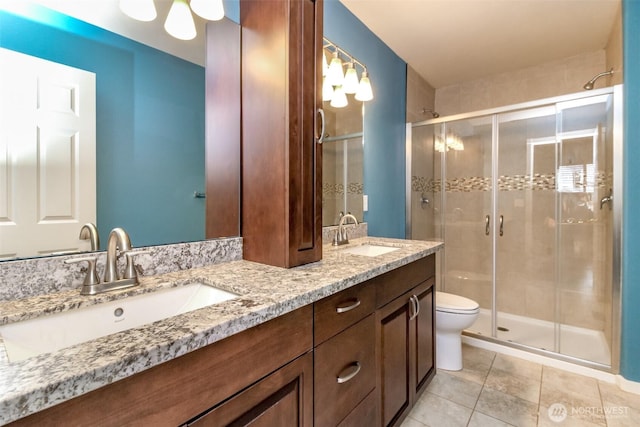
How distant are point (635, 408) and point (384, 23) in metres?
2.75

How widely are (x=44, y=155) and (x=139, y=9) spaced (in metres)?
0.58

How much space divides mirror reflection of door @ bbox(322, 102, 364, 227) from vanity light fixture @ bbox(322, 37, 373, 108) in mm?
56

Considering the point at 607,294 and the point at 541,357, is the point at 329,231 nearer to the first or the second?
the point at 541,357

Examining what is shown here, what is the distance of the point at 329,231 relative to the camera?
5.84ft

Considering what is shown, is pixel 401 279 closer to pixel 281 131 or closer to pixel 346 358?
pixel 346 358

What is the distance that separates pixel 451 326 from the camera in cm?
190

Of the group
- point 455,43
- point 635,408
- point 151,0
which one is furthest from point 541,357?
point 151,0

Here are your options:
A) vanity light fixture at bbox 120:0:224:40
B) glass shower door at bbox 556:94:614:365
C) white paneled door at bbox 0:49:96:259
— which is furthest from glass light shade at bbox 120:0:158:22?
glass shower door at bbox 556:94:614:365

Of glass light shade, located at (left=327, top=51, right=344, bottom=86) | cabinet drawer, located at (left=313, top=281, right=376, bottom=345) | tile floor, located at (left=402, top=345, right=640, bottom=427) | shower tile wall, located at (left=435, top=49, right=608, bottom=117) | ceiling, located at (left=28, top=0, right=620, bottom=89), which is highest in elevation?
ceiling, located at (left=28, top=0, right=620, bottom=89)

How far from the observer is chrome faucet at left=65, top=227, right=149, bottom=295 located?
31.8 inches

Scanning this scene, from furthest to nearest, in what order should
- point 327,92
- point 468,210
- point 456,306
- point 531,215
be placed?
point 468,210
point 531,215
point 456,306
point 327,92

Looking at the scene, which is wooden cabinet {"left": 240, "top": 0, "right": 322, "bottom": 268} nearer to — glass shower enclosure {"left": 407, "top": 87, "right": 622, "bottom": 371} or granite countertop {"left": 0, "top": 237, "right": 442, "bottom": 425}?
granite countertop {"left": 0, "top": 237, "right": 442, "bottom": 425}

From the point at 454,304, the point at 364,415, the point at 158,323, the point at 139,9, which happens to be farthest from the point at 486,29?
the point at 158,323

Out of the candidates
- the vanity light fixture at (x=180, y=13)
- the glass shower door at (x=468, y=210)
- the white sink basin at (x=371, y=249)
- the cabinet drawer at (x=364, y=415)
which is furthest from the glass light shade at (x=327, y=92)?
the cabinet drawer at (x=364, y=415)
